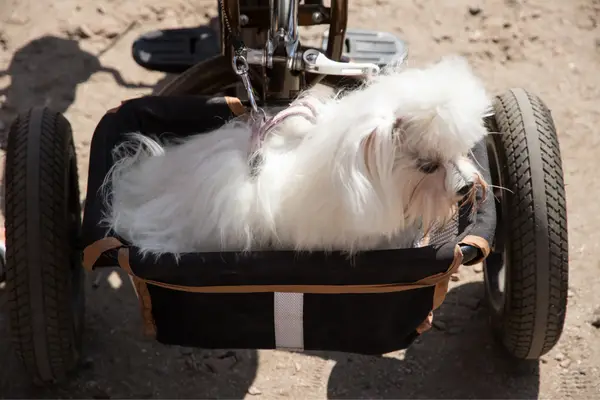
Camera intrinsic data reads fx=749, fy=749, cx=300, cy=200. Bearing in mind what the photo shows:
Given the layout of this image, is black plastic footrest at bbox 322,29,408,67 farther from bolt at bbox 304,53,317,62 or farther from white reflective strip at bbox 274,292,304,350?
white reflective strip at bbox 274,292,304,350

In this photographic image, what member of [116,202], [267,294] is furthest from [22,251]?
[267,294]

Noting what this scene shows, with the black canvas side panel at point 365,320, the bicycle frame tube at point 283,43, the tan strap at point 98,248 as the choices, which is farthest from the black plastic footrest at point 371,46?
the tan strap at point 98,248

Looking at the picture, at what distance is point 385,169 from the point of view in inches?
56.0

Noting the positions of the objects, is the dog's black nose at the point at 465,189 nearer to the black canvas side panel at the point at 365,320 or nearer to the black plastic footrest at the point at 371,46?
the black canvas side panel at the point at 365,320

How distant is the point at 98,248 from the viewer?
1.57 meters

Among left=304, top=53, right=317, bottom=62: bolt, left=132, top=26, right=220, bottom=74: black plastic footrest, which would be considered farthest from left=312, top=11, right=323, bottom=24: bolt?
left=132, top=26, right=220, bottom=74: black plastic footrest

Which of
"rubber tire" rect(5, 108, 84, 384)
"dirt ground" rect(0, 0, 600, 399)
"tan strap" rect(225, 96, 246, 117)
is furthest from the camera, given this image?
"dirt ground" rect(0, 0, 600, 399)

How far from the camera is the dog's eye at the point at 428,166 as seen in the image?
1.45 m

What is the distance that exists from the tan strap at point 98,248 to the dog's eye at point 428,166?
2.11ft

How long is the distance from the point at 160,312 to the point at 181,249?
0.60 feet

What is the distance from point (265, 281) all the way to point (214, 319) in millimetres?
222

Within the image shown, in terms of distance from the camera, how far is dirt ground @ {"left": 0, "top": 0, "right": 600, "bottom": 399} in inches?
85.4

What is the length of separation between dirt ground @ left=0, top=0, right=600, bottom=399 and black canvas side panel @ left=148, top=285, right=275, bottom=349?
1.50ft

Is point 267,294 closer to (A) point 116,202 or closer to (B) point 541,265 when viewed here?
(A) point 116,202
